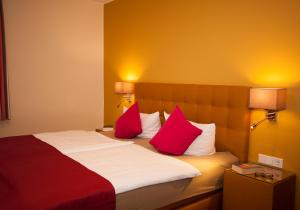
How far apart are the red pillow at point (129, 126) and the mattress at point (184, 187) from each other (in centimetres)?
59

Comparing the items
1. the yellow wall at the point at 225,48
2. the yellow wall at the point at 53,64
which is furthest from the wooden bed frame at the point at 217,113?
the yellow wall at the point at 53,64

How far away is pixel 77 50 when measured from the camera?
4730 millimetres

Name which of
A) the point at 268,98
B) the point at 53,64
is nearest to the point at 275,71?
the point at 268,98

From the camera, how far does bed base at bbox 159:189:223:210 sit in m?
2.14

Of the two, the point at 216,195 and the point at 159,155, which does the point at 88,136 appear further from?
the point at 216,195

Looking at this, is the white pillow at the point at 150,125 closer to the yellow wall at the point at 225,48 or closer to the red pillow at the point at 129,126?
the red pillow at the point at 129,126

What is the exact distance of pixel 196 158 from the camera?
256 centimetres

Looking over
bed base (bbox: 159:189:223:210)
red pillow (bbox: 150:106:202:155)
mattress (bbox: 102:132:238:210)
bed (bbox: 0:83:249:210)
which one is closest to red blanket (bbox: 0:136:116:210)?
bed (bbox: 0:83:249:210)

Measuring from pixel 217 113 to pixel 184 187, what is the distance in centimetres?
103

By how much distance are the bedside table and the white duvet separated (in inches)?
12.9

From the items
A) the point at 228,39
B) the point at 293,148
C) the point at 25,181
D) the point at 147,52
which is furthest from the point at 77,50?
the point at 293,148

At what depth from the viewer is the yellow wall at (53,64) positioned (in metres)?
4.11

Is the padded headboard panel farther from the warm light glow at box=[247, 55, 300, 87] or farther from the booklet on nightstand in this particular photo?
the booklet on nightstand

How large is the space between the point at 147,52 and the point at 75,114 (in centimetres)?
180
